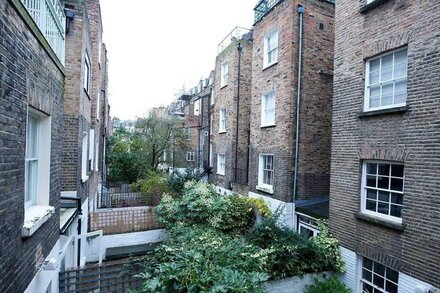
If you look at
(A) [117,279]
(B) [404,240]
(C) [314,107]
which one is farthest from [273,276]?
(C) [314,107]

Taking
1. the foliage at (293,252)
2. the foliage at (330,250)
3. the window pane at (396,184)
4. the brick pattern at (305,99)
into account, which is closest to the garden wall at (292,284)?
the foliage at (293,252)

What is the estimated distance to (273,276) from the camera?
313 inches

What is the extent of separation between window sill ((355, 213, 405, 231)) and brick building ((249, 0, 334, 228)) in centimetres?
326

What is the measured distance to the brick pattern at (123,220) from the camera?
1282 centimetres

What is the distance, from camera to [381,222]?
736 cm

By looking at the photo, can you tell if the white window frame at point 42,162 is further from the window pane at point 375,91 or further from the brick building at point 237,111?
the brick building at point 237,111

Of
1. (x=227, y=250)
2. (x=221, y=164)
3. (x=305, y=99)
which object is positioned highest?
(x=305, y=99)

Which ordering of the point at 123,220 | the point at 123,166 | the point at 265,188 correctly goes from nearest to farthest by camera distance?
the point at 123,220 → the point at 265,188 → the point at 123,166

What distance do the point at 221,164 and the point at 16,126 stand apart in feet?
53.5

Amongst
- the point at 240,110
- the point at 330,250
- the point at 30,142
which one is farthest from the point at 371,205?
the point at 240,110

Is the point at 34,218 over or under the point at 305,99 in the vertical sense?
under

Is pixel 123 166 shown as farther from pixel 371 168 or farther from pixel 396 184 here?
pixel 396 184

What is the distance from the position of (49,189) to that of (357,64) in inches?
343

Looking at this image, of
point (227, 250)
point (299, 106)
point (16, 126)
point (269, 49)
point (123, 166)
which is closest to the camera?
point (16, 126)
